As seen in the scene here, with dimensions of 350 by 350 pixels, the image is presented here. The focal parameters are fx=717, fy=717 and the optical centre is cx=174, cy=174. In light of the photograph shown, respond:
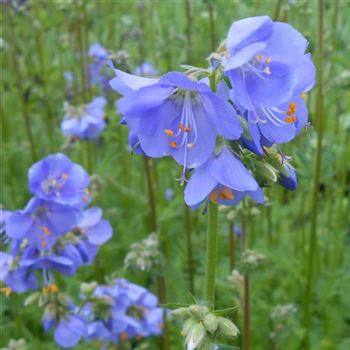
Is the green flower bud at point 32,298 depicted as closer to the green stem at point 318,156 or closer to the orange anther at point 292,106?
the green stem at point 318,156

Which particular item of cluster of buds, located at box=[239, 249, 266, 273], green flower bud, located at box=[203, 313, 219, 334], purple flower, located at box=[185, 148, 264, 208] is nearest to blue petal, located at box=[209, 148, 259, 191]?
purple flower, located at box=[185, 148, 264, 208]

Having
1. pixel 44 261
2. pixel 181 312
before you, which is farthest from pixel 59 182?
pixel 181 312

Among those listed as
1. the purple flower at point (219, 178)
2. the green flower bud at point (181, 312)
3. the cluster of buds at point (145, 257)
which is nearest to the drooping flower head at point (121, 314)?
the cluster of buds at point (145, 257)

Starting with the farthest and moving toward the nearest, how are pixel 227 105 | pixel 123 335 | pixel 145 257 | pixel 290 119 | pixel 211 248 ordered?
pixel 123 335, pixel 145 257, pixel 211 248, pixel 290 119, pixel 227 105

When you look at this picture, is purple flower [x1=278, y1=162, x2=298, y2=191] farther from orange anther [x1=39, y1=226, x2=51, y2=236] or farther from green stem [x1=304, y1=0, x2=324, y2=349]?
green stem [x1=304, y1=0, x2=324, y2=349]

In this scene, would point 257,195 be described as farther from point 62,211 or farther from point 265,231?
point 265,231

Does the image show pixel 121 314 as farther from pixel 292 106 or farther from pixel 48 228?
pixel 292 106
